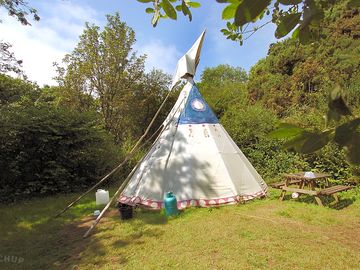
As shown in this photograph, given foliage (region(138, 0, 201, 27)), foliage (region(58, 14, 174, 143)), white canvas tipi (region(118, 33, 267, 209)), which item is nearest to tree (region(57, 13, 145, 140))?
foliage (region(58, 14, 174, 143))

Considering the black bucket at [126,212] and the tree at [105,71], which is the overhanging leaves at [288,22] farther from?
the tree at [105,71]

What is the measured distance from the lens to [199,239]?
17.3 feet

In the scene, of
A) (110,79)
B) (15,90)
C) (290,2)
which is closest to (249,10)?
(290,2)

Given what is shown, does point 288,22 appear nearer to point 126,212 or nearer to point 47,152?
point 126,212

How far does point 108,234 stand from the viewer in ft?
19.4

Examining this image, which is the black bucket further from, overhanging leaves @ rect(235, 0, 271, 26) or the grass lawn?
overhanging leaves @ rect(235, 0, 271, 26)

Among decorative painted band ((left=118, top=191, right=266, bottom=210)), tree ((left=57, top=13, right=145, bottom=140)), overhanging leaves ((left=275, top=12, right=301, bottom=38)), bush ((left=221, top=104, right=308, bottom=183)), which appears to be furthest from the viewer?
tree ((left=57, top=13, right=145, bottom=140))

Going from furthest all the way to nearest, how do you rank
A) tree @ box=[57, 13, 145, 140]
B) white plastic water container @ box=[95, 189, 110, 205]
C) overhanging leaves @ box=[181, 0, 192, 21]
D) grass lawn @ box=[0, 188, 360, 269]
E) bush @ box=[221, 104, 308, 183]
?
tree @ box=[57, 13, 145, 140]
bush @ box=[221, 104, 308, 183]
white plastic water container @ box=[95, 189, 110, 205]
grass lawn @ box=[0, 188, 360, 269]
overhanging leaves @ box=[181, 0, 192, 21]

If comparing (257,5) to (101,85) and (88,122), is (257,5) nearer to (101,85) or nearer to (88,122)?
(88,122)

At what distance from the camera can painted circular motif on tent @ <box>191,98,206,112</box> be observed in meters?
8.59

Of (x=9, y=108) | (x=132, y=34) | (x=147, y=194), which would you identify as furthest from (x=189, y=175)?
(x=132, y=34)

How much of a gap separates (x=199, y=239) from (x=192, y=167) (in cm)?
247

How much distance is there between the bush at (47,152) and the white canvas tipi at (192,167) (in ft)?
11.7

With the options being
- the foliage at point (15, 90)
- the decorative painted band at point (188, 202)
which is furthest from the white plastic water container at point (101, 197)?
the foliage at point (15, 90)
